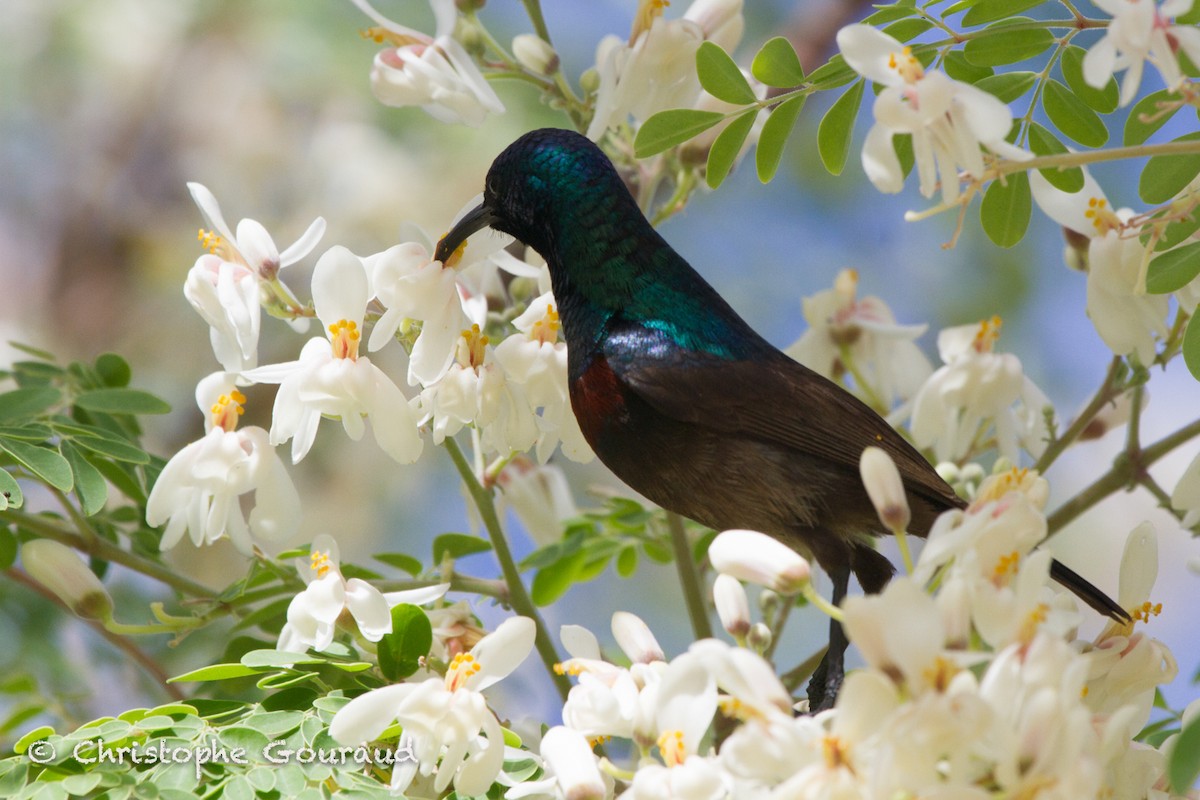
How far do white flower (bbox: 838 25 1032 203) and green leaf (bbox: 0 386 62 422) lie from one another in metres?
1.10

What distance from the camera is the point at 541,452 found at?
1.66m

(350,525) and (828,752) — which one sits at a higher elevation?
(828,752)

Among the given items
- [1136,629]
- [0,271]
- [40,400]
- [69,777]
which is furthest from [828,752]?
[0,271]

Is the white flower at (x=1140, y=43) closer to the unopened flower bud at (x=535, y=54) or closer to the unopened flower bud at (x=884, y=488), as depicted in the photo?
the unopened flower bud at (x=884, y=488)

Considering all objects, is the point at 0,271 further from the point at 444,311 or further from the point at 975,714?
the point at 975,714

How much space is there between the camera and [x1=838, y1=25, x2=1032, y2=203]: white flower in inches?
45.4

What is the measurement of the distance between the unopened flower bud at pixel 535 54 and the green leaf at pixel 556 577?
2.26 ft

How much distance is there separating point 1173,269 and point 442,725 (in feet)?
2.91

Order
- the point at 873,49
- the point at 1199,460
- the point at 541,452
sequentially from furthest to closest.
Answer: the point at 541,452 < the point at 1199,460 < the point at 873,49

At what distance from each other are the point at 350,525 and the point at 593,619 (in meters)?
0.76

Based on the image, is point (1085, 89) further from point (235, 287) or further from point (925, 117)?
point (235, 287)

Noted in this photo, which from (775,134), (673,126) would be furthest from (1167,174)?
(673,126)

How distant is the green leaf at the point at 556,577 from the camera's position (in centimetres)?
196

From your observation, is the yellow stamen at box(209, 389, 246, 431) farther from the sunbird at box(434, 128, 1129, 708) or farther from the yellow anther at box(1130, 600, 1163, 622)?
the yellow anther at box(1130, 600, 1163, 622)
